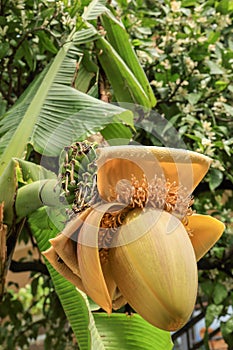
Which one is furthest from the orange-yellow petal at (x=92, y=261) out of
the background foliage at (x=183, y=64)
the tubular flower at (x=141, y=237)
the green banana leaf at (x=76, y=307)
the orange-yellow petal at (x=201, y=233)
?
the background foliage at (x=183, y=64)

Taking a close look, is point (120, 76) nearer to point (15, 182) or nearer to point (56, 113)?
point (56, 113)

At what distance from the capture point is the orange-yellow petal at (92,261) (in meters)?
0.65

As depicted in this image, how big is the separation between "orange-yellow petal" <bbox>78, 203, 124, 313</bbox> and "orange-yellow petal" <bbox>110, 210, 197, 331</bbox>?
0.02 metres

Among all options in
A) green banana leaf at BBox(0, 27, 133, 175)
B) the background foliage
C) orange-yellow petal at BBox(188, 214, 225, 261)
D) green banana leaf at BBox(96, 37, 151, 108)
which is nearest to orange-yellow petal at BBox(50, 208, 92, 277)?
orange-yellow petal at BBox(188, 214, 225, 261)

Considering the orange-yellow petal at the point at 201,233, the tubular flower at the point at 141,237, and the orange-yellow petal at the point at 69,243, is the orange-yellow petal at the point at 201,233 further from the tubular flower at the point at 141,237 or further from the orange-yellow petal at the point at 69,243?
the orange-yellow petal at the point at 69,243

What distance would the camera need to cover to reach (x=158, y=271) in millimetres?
621

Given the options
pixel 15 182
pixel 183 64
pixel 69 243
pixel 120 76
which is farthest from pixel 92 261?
pixel 183 64

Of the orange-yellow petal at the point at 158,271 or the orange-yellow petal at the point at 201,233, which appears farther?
the orange-yellow petal at the point at 201,233

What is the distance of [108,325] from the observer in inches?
40.9

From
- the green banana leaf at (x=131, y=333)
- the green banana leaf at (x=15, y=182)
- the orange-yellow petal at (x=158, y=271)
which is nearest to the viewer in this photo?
the orange-yellow petal at (x=158, y=271)

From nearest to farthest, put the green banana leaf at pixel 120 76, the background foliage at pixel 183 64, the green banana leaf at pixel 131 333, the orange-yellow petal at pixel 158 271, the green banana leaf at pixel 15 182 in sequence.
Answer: the orange-yellow petal at pixel 158 271
the green banana leaf at pixel 15 182
the green banana leaf at pixel 131 333
the green banana leaf at pixel 120 76
the background foliage at pixel 183 64

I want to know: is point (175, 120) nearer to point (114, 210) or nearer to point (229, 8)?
point (229, 8)

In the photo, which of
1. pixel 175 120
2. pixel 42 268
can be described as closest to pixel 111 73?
pixel 175 120

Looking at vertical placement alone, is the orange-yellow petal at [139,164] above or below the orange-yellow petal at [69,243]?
above
